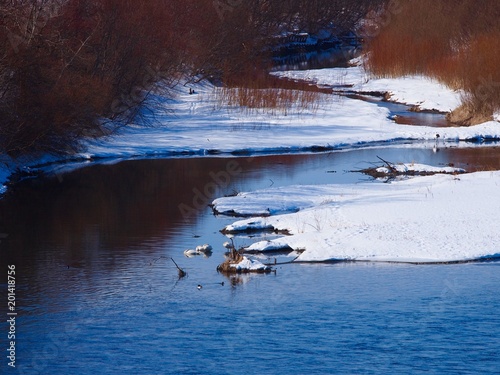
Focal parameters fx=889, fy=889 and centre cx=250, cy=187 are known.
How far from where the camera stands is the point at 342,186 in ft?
55.0

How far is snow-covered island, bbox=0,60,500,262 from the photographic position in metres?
12.4

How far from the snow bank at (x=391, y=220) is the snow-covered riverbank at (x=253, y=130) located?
646 cm

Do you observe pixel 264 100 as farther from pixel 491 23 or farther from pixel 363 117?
pixel 491 23

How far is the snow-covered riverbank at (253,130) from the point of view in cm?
2252

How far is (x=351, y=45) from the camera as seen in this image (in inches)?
2270

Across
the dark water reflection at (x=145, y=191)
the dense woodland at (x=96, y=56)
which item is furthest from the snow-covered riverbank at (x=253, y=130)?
the dark water reflection at (x=145, y=191)

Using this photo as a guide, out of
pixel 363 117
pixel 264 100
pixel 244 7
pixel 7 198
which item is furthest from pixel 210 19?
pixel 7 198

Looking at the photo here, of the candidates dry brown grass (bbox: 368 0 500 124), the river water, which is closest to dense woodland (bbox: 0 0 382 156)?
the river water

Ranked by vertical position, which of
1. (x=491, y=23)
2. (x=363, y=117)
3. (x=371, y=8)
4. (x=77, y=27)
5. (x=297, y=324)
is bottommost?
(x=297, y=324)

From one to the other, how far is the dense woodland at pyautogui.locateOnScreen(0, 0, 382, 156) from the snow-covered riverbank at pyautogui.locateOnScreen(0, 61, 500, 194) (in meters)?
0.71

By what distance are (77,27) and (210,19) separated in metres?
11.4

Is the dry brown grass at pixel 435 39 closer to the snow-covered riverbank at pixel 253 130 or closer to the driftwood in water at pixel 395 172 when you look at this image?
the snow-covered riverbank at pixel 253 130

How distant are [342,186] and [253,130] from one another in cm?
882

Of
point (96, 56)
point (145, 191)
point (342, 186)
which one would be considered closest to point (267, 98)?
point (96, 56)
